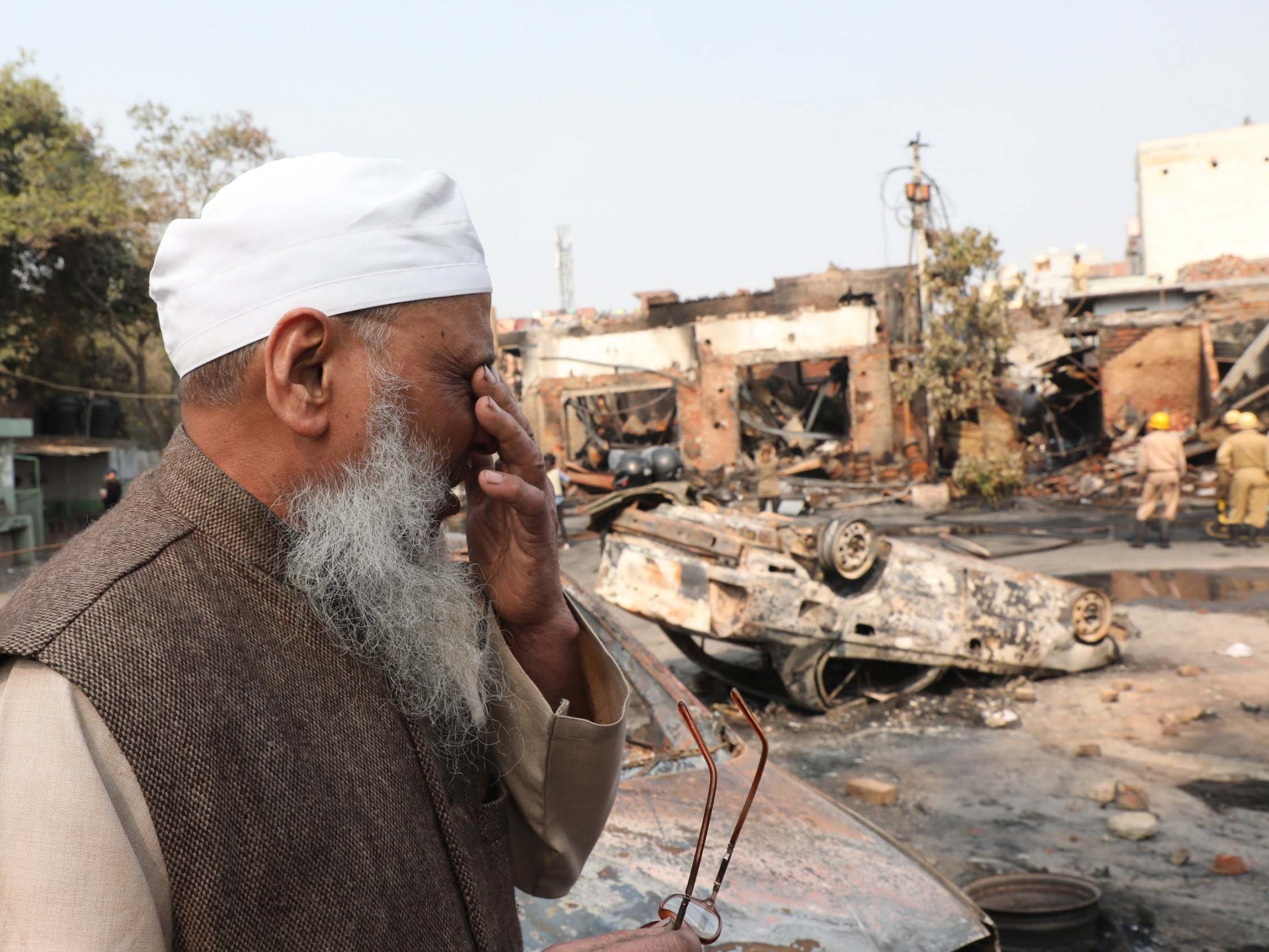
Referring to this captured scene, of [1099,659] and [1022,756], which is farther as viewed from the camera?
[1099,659]

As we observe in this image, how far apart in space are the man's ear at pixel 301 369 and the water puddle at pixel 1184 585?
10121 mm

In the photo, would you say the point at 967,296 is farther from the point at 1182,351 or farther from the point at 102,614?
the point at 102,614

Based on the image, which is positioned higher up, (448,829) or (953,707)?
(448,829)

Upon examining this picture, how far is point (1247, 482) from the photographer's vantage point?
14219 millimetres

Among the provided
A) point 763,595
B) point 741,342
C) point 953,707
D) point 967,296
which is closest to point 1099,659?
point 953,707

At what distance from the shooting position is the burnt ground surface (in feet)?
15.6

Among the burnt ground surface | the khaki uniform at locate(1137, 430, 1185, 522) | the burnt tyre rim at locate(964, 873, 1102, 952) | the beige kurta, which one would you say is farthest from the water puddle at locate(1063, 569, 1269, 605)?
the beige kurta

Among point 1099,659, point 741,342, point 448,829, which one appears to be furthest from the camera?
point 741,342

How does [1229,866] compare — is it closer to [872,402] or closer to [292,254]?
[292,254]

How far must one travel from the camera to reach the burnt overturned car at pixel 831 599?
7078mm

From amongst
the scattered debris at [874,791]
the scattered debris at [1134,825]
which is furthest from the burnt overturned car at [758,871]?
the scattered debris at [1134,825]

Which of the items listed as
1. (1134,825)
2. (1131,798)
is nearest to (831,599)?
(1131,798)

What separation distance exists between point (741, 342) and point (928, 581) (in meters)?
20.4

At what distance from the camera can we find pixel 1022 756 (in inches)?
262
